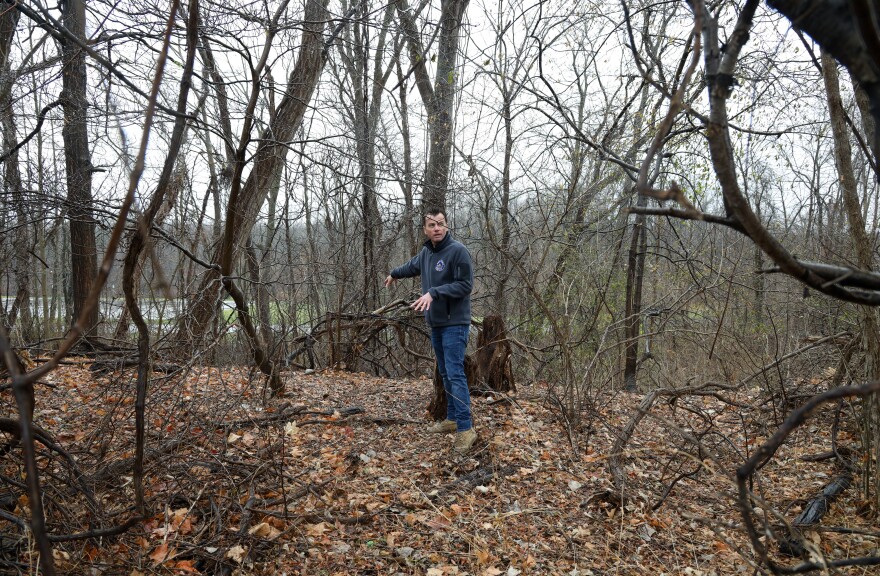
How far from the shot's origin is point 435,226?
4.60 m

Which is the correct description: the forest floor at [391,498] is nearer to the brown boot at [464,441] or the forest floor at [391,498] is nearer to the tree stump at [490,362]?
the brown boot at [464,441]

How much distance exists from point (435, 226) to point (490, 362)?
1983 mm

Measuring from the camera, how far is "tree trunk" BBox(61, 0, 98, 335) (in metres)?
5.22

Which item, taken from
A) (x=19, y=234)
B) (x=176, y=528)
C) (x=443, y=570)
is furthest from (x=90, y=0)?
(x=443, y=570)

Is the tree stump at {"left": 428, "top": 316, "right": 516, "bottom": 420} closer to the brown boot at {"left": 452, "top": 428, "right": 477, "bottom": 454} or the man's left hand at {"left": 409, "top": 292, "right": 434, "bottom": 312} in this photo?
the brown boot at {"left": 452, "top": 428, "right": 477, "bottom": 454}

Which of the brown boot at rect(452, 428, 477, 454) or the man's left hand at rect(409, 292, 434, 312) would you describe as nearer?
the man's left hand at rect(409, 292, 434, 312)

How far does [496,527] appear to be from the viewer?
11.8ft

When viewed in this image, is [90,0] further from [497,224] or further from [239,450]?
[497,224]

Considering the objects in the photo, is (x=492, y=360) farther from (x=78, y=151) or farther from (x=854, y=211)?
(x=78, y=151)

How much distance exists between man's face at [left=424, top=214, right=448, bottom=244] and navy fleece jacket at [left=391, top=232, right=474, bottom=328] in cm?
7

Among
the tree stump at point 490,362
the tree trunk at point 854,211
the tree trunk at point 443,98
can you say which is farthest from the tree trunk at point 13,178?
the tree trunk at point 443,98

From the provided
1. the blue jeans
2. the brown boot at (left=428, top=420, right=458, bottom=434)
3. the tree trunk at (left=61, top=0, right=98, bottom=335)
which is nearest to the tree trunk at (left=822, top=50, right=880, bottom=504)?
the blue jeans

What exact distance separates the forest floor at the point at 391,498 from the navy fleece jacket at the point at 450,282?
1.08 metres

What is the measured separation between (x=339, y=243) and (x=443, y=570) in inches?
281
